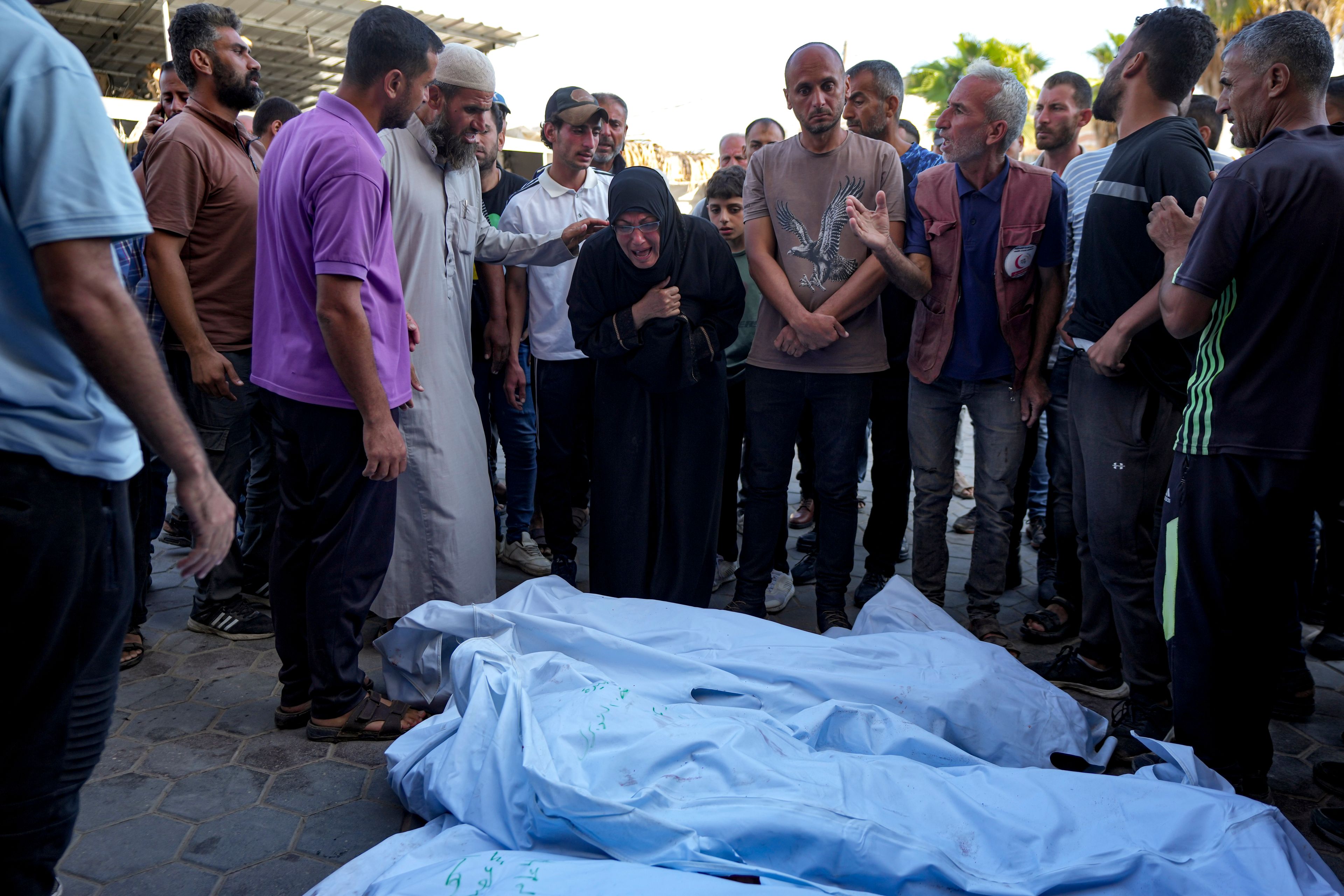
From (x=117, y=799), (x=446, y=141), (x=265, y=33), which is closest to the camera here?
(x=117, y=799)

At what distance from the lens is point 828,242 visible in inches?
144

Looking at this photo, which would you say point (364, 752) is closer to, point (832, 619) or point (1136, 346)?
point (832, 619)

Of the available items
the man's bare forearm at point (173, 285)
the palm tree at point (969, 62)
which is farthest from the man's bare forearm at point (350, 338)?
the palm tree at point (969, 62)

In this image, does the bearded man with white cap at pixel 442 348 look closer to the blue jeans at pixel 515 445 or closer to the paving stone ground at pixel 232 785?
the paving stone ground at pixel 232 785

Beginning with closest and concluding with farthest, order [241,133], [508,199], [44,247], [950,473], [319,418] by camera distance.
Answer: [44,247] → [319,418] → [241,133] → [950,473] → [508,199]

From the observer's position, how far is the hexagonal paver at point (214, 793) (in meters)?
2.43

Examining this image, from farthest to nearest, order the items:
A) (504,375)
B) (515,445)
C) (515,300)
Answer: (515,445)
(504,375)
(515,300)

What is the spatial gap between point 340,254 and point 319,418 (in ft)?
1.70

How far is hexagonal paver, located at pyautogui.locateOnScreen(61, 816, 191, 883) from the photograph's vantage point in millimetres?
2174

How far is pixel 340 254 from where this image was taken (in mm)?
2449

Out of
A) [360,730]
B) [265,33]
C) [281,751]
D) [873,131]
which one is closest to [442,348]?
[360,730]

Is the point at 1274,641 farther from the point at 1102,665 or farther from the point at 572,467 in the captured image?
the point at 572,467

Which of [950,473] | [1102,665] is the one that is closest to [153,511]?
[950,473]

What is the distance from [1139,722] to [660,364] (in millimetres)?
2071
